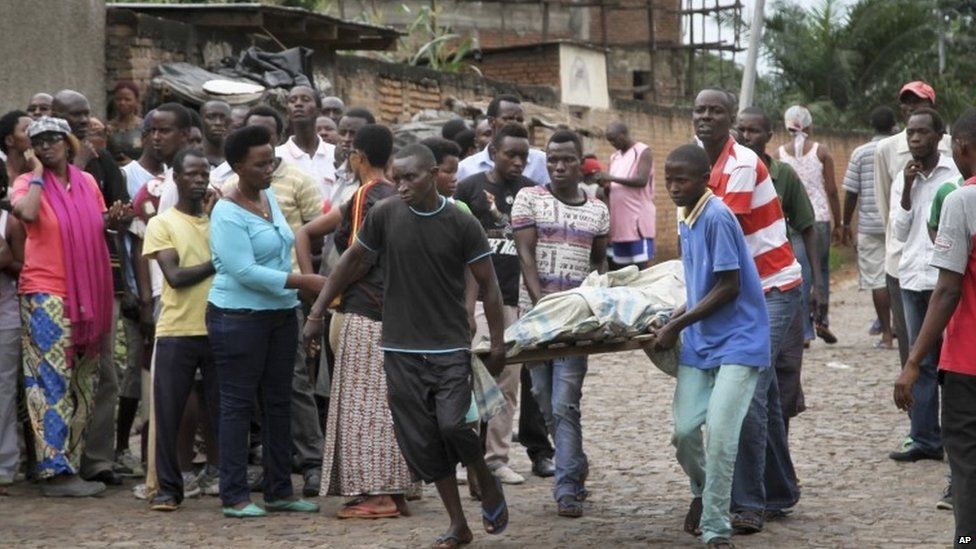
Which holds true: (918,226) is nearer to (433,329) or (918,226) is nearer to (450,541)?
(433,329)

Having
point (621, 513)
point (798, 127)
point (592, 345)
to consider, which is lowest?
point (621, 513)

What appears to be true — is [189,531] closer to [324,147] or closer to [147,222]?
[147,222]

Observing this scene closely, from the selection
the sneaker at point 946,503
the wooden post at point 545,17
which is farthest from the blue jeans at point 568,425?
the wooden post at point 545,17

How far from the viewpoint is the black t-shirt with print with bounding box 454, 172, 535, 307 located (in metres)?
9.34

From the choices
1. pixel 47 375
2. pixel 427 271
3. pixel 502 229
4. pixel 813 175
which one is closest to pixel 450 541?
pixel 427 271

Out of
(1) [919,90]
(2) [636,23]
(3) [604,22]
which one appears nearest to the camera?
(1) [919,90]

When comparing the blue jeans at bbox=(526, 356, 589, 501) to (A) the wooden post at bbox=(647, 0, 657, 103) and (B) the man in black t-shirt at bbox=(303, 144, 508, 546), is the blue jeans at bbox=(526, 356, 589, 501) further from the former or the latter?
(A) the wooden post at bbox=(647, 0, 657, 103)

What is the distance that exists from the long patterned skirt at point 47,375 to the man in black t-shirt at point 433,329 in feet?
7.56

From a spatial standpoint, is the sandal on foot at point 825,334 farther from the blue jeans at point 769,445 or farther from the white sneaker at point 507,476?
the blue jeans at point 769,445

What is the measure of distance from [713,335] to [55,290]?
3.72 meters

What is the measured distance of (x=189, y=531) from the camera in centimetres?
814

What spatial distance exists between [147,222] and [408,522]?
2404mm

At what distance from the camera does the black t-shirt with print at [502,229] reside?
368 inches

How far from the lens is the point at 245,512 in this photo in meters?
8.42
